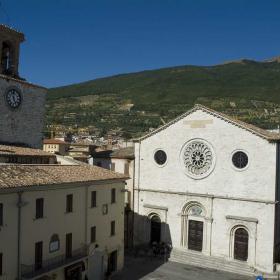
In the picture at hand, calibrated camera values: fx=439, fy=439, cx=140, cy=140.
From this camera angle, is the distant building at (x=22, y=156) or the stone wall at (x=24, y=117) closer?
the distant building at (x=22, y=156)

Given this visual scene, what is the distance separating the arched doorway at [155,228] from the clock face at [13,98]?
46.3 ft

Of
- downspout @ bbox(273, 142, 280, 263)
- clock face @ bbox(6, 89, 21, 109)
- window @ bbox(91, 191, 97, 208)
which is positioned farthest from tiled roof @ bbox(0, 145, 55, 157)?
downspout @ bbox(273, 142, 280, 263)

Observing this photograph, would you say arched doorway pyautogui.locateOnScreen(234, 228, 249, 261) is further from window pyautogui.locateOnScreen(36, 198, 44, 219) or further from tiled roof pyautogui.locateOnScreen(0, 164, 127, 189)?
window pyautogui.locateOnScreen(36, 198, 44, 219)

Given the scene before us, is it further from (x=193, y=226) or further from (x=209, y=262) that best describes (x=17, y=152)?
(x=209, y=262)

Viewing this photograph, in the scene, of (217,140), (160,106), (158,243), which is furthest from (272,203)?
(160,106)

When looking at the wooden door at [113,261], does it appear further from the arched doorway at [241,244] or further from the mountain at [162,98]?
the mountain at [162,98]

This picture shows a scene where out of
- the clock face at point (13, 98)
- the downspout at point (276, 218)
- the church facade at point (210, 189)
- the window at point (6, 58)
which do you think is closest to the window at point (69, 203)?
the clock face at point (13, 98)

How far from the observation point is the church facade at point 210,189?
30703 mm

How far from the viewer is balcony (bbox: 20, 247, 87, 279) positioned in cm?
2069

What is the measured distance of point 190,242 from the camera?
113 feet

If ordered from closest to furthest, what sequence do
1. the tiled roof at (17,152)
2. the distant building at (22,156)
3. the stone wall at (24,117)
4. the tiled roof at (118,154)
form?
the distant building at (22,156) → the tiled roof at (17,152) → the stone wall at (24,117) → the tiled roof at (118,154)

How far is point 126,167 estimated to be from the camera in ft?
124

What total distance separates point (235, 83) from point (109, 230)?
144272 mm

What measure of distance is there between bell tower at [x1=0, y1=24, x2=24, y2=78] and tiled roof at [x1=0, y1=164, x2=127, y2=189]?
10.2 meters
